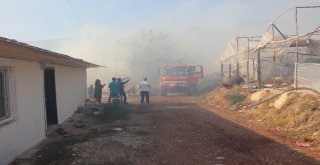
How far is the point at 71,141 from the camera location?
10.6 m

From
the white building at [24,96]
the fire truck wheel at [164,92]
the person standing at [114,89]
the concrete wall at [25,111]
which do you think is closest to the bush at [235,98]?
the person standing at [114,89]

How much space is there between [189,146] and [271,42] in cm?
894

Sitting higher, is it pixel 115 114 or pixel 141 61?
pixel 141 61

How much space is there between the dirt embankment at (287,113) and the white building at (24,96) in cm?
675

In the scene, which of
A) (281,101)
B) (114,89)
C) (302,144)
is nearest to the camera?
(302,144)

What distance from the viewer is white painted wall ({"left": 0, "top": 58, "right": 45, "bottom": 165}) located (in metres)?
8.40

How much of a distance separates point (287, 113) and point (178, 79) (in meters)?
17.0

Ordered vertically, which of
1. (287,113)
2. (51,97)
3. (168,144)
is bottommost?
(168,144)

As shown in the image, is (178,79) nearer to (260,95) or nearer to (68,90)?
(260,95)

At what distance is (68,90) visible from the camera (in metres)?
16.7

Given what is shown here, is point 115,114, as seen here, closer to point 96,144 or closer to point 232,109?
point 232,109

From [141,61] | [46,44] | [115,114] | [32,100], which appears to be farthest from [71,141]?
[46,44]

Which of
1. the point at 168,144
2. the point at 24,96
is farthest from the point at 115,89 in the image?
the point at 168,144

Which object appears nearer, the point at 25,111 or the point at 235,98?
the point at 25,111
